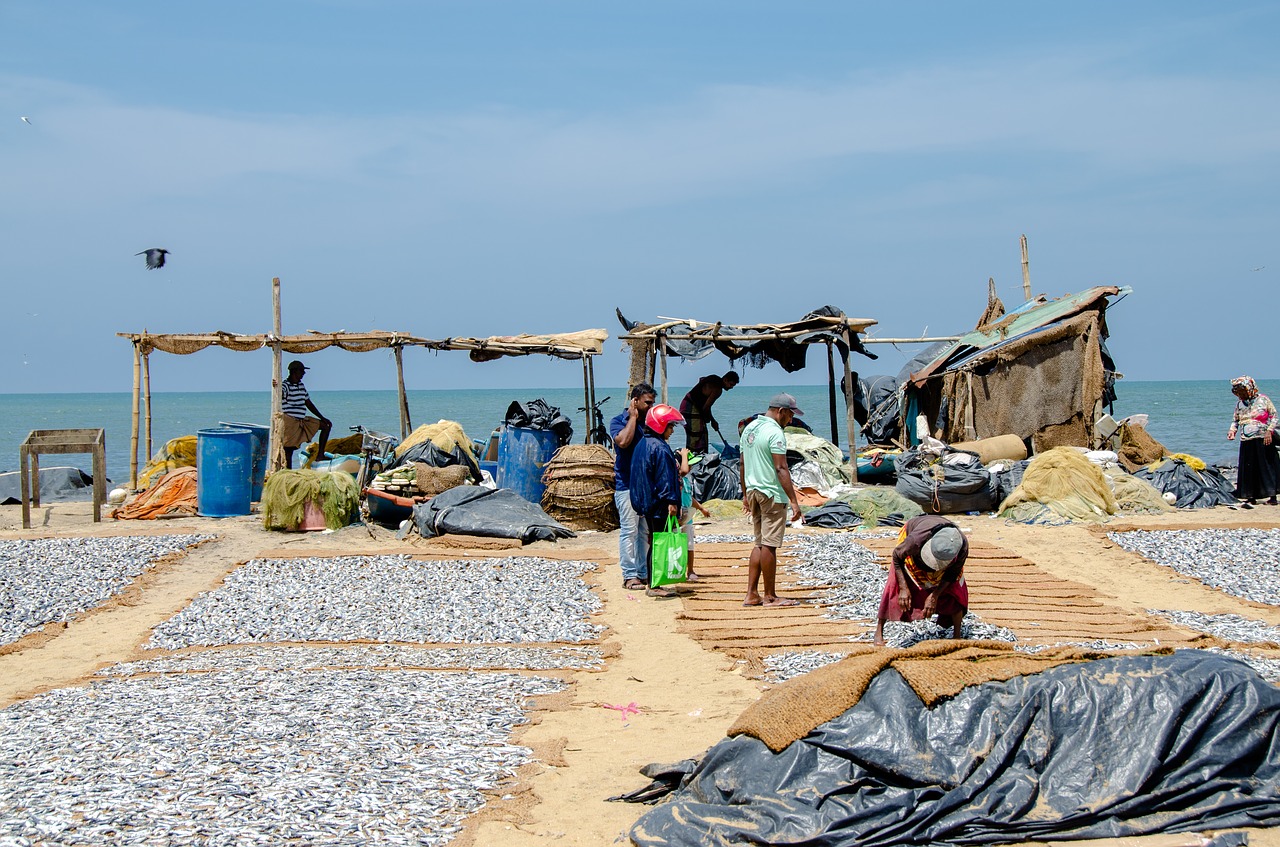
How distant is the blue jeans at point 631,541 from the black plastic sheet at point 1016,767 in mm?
5004

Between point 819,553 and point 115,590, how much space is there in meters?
6.92

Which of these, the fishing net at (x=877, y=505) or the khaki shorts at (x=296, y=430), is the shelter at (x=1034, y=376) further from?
the khaki shorts at (x=296, y=430)

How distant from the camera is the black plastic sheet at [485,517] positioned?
12859 mm

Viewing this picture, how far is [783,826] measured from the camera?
172 inches

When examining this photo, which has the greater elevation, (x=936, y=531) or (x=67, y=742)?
(x=936, y=531)

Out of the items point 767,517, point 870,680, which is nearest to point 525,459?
point 767,517

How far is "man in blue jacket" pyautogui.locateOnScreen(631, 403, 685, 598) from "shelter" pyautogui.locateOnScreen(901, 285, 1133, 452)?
8911 millimetres

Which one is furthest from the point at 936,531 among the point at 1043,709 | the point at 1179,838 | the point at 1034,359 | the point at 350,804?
the point at 1034,359

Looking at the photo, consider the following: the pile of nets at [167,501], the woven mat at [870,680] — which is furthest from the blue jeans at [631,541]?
the pile of nets at [167,501]

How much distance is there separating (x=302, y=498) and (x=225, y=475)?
5.91 ft

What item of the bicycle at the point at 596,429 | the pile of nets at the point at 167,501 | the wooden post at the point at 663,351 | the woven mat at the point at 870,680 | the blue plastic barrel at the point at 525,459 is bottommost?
the woven mat at the point at 870,680

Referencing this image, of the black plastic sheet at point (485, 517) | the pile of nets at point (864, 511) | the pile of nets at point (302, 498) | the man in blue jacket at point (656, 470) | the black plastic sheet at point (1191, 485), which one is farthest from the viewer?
the black plastic sheet at point (1191, 485)

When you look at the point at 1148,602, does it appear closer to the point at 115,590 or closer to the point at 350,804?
the point at 350,804

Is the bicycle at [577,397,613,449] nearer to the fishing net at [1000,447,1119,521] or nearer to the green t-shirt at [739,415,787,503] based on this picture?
the fishing net at [1000,447,1119,521]
